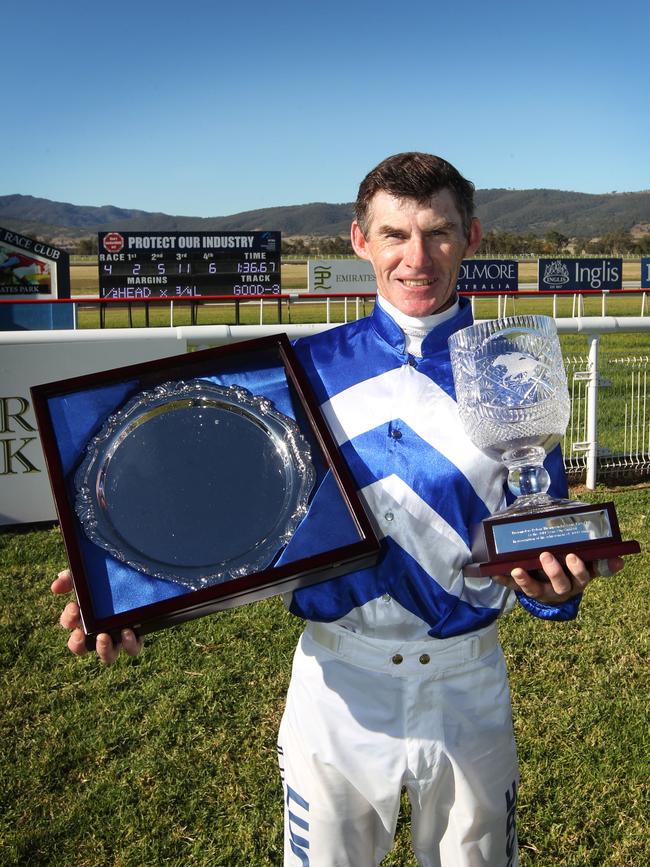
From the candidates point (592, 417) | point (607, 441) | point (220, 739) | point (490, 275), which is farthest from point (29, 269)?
point (220, 739)

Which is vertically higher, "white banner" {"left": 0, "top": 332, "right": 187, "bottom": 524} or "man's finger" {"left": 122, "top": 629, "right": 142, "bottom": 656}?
"man's finger" {"left": 122, "top": 629, "right": 142, "bottom": 656}

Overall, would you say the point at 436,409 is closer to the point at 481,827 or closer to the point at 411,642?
the point at 411,642

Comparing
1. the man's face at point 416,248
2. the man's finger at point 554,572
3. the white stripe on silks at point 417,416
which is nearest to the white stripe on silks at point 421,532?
the white stripe on silks at point 417,416

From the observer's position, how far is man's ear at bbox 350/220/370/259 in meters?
1.91

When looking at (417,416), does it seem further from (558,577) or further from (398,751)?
(398,751)

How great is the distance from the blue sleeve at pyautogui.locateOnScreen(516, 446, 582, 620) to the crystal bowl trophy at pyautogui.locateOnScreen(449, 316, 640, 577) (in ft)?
0.26

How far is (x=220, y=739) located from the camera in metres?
3.80

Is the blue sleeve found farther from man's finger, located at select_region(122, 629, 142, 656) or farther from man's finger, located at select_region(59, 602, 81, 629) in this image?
man's finger, located at select_region(59, 602, 81, 629)

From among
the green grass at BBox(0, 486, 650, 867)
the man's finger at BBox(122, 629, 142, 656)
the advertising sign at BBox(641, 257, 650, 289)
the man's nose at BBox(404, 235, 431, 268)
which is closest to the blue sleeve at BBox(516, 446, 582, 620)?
the man's nose at BBox(404, 235, 431, 268)

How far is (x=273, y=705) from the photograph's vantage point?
4.08m

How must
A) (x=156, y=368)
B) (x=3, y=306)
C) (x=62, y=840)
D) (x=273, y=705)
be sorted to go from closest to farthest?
(x=156, y=368)
(x=62, y=840)
(x=273, y=705)
(x=3, y=306)

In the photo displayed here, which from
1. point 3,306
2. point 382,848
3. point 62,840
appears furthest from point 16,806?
point 3,306

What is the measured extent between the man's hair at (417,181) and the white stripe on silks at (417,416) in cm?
35

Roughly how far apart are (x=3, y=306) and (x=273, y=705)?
15452 mm
